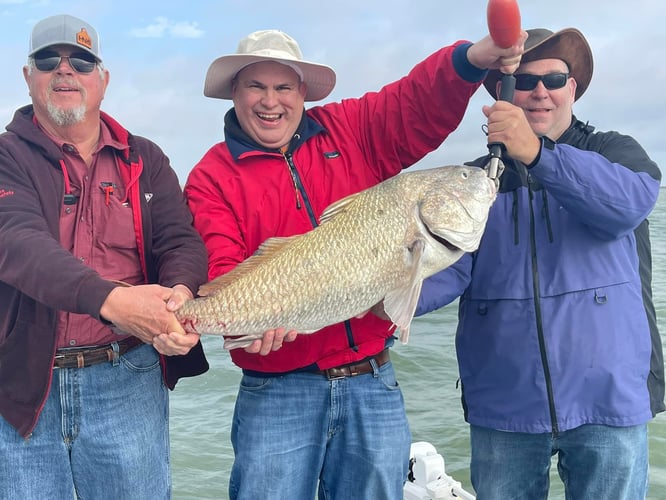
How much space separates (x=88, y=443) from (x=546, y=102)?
3.22 metres

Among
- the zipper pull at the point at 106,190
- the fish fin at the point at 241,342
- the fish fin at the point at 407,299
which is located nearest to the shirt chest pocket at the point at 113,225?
the zipper pull at the point at 106,190

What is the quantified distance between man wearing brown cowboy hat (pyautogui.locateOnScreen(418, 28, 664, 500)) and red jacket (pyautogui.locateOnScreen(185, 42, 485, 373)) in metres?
0.39

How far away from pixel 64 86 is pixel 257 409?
214 centimetres

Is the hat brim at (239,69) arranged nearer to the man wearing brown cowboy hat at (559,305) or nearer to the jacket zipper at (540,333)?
the man wearing brown cowboy hat at (559,305)

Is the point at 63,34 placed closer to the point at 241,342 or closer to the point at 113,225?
the point at 113,225

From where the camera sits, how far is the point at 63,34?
3.78 meters

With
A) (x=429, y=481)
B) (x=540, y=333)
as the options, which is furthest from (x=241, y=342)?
(x=429, y=481)

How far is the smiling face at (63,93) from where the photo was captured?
373 centimetres

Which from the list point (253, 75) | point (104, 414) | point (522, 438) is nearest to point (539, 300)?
point (522, 438)

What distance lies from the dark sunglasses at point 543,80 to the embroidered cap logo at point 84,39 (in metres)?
2.52

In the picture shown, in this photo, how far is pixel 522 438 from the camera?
3.75 m

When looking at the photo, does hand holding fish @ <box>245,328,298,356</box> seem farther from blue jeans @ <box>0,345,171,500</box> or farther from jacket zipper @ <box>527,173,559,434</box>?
jacket zipper @ <box>527,173,559,434</box>

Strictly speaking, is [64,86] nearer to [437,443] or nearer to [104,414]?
[104,414]

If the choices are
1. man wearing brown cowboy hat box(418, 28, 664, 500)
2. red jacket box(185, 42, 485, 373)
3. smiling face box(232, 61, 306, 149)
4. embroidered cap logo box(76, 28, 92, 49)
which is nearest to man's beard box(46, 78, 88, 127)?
Result: embroidered cap logo box(76, 28, 92, 49)
